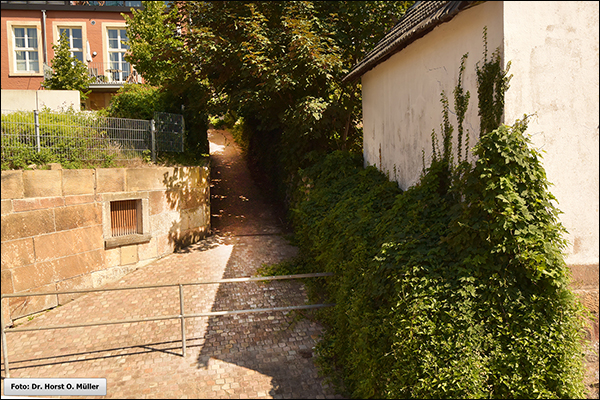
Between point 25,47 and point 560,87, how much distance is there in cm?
2327

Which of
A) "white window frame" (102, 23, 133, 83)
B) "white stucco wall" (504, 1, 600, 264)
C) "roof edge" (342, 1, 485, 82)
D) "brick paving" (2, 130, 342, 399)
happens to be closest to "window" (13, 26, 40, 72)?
"white window frame" (102, 23, 133, 83)

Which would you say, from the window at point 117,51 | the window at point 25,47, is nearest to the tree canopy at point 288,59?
the window at point 117,51

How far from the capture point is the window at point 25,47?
67.2 feet

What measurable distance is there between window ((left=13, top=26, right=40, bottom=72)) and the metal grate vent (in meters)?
15.0

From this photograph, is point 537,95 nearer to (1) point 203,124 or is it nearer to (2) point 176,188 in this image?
(2) point 176,188

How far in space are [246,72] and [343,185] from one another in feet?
12.5

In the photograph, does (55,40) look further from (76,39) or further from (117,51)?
(117,51)

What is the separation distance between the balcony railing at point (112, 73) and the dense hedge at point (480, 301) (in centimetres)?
1835

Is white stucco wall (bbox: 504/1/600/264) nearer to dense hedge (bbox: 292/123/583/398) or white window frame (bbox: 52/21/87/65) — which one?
dense hedge (bbox: 292/123/583/398)

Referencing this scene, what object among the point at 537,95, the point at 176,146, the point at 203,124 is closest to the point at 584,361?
the point at 537,95

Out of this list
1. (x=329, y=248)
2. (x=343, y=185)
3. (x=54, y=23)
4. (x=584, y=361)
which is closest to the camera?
(x=584, y=361)

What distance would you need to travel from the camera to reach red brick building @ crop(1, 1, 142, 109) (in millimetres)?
20250

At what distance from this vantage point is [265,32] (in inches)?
418

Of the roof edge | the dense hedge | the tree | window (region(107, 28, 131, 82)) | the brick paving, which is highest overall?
window (region(107, 28, 131, 82))
